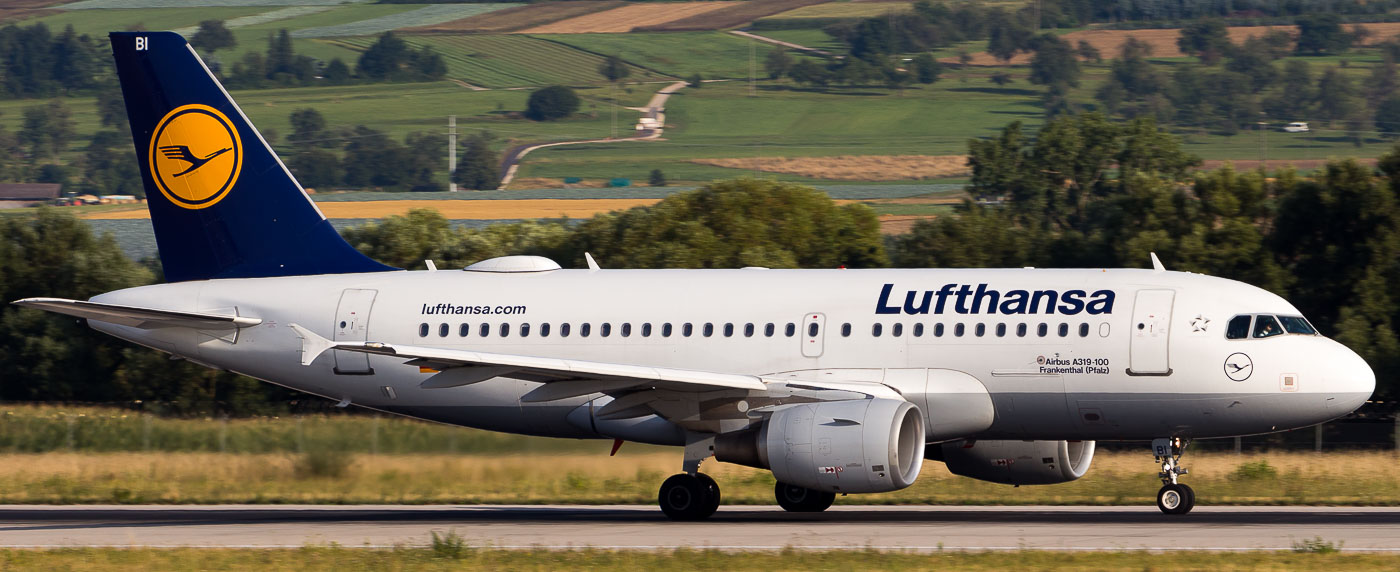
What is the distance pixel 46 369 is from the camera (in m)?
54.4

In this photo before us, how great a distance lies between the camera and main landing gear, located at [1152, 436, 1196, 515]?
26344mm

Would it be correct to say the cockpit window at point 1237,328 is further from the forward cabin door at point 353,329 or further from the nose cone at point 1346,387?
the forward cabin door at point 353,329

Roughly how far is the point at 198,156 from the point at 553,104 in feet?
536

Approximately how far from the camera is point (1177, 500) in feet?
86.4

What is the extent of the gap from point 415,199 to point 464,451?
3382 inches

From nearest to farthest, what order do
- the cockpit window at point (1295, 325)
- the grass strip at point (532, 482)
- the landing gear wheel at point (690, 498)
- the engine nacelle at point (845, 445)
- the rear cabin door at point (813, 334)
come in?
the engine nacelle at point (845, 445), the cockpit window at point (1295, 325), the landing gear wheel at point (690, 498), the rear cabin door at point (813, 334), the grass strip at point (532, 482)

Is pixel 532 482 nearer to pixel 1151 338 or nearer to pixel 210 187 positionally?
pixel 210 187

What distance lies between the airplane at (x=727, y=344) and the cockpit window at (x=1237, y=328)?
0.04m

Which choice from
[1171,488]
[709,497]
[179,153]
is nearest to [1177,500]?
[1171,488]

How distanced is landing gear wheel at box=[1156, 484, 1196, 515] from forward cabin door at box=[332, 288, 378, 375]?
539 inches

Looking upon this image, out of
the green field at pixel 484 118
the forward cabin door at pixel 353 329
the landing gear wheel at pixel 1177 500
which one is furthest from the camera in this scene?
the green field at pixel 484 118

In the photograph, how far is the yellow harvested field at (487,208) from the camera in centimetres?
10031

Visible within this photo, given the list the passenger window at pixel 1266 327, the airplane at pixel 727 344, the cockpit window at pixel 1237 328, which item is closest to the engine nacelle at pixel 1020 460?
the airplane at pixel 727 344

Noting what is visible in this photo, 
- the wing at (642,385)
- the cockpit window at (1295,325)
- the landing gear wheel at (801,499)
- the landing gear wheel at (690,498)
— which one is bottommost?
the landing gear wheel at (801,499)
